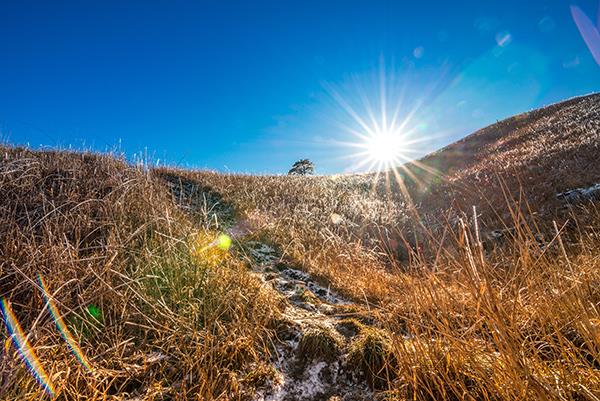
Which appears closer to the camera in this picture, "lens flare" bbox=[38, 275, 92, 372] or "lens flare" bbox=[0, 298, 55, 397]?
"lens flare" bbox=[0, 298, 55, 397]

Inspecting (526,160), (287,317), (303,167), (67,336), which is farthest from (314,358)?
(303,167)

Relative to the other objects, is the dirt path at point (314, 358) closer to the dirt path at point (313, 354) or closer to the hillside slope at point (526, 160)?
the dirt path at point (313, 354)

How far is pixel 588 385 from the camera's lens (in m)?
1.65

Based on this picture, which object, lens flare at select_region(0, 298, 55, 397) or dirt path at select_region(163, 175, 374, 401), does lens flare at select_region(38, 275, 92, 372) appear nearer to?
lens flare at select_region(0, 298, 55, 397)

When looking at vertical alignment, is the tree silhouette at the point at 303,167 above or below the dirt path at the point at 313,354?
above

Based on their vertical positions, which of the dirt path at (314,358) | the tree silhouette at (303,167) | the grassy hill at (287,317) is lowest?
the dirt path at (314,358)

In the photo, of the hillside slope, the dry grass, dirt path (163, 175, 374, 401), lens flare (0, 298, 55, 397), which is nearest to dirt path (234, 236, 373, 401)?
dirt path (163, 175, 374, 401)

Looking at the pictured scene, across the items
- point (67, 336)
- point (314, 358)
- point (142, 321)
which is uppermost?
point (67, 336)

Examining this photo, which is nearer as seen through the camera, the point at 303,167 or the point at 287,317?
the point at 287,317

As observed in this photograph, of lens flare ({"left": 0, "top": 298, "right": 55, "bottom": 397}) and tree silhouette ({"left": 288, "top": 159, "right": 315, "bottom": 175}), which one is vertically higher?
tree silhouette ({"left": 288, "top": 159, "right": 315, "bottom": 175})

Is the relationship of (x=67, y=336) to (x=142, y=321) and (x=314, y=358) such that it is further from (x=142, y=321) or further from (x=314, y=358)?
(x=314, y=358)

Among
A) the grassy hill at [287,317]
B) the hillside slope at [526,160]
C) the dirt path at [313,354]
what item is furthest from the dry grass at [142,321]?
the hillside slope at [526,160]

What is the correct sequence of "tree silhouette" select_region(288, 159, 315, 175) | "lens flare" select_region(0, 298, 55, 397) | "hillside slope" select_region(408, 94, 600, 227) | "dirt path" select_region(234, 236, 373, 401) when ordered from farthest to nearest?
"tree silhouette" select_region(288, 159, 315, 175)
"hillside slope" select_region(408, 94, 600, 227)
"dirt path" select_region(234, 236, 373, 401)
"lens flare" select_region(0, 298, 55, 397)

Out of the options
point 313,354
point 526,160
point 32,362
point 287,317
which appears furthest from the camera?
point 526,160
